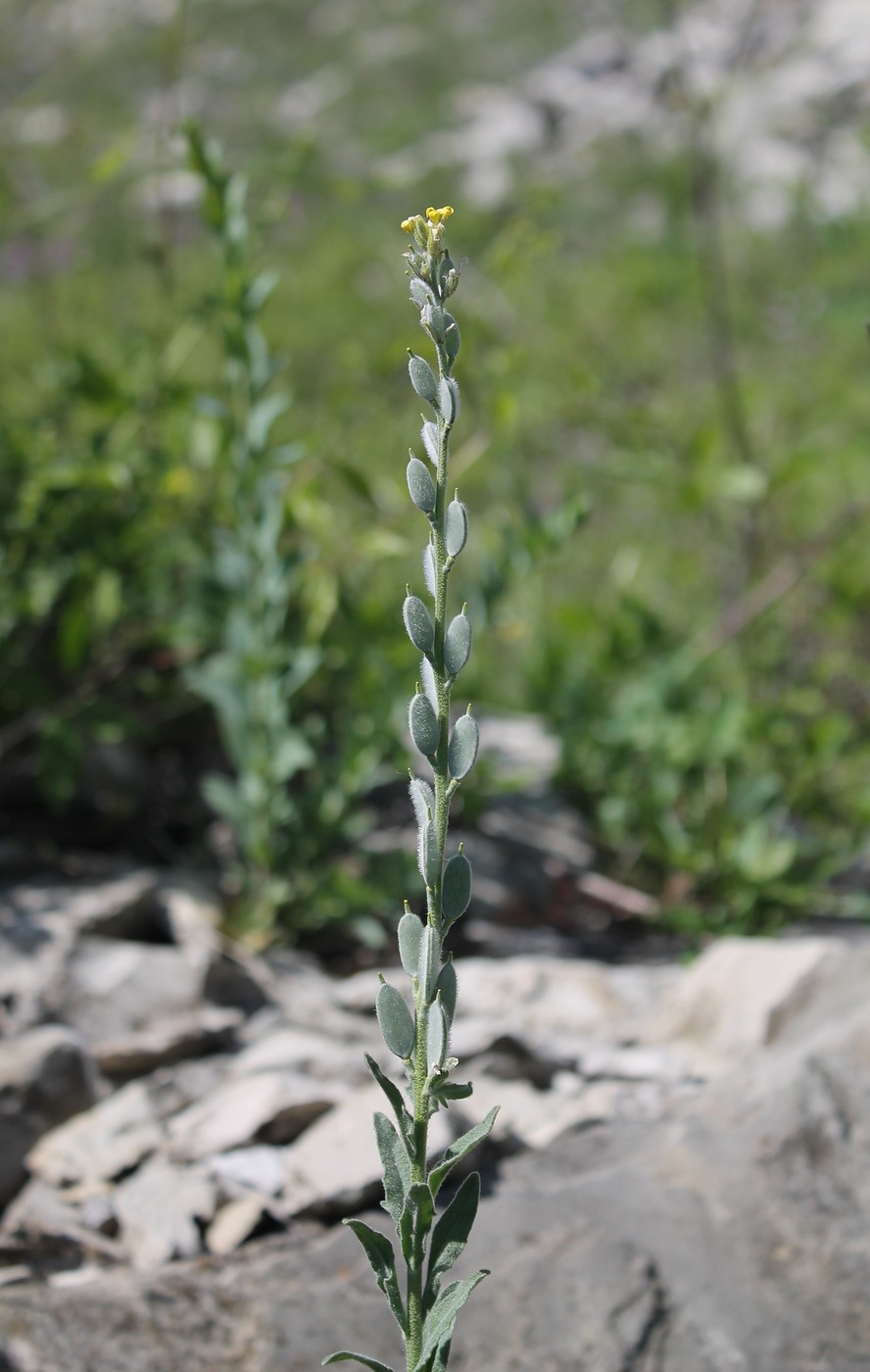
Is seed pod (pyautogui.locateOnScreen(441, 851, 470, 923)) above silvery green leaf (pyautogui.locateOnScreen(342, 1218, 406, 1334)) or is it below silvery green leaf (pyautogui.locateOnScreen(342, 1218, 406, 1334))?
above

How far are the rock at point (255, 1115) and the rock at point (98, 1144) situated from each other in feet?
0.15

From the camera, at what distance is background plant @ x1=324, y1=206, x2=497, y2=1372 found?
1005mm

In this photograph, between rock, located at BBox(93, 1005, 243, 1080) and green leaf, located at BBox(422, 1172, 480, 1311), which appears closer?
green leaf, located at BBox(422, 1172, 480, 1311)

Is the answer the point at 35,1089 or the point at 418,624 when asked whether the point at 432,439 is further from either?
the point at 35,1089

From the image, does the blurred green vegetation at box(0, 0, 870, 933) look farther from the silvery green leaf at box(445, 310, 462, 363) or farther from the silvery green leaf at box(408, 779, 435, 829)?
the silvery green leaf at box(408, 779, 435, 829)

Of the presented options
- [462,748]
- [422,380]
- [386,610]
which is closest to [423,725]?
[462,748]

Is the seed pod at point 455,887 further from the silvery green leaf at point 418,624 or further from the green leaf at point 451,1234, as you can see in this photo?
the green leaf at point 451,1234

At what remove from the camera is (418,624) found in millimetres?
1012

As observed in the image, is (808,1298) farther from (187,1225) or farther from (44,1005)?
(44,1005)

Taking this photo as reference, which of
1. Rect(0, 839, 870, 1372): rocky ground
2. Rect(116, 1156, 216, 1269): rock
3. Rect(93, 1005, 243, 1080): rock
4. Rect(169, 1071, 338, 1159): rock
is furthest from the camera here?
Rect(93, 1005, 243, 1080): rock

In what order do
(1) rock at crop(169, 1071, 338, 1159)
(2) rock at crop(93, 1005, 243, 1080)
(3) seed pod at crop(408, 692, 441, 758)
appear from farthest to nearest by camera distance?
1. (2) rock at crop(93, 1005, 243, 1080)
2. (1) rock at crop(169, 1071, 338, 1159)
3. (3) seed pod at crop(408, 692, 441, 758)

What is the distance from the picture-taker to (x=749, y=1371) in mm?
1406

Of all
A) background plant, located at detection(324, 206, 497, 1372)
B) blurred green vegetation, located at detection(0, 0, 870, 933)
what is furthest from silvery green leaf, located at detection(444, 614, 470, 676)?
blurred green vegetation, located at detection(0, 0, 870, 933)

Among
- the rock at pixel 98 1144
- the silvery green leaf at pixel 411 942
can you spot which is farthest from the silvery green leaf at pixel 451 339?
the rock at pixel 98 1144
